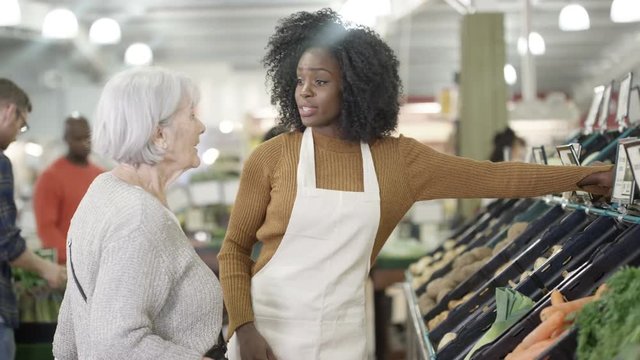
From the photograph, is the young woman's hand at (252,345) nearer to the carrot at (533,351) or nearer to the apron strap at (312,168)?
the apron strap at (312,168)

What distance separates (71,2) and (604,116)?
1307 centimetres

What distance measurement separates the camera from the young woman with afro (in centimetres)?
264

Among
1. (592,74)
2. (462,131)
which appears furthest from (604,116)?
(592,74)

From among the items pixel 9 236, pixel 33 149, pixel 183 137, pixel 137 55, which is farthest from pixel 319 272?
pixel 33 149

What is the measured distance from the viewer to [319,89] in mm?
2645

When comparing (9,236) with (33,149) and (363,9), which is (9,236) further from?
(33,149)

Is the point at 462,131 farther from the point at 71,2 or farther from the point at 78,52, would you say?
the point at 78,52

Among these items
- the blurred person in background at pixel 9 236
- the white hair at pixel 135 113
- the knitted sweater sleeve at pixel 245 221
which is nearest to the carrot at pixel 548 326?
the knitted sweater sleeve at pixel 245 221

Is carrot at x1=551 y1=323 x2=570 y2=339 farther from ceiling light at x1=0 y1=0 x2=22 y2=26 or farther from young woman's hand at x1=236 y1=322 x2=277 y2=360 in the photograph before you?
ceiling light at x1=0 y1=0 x2=22 y2=26

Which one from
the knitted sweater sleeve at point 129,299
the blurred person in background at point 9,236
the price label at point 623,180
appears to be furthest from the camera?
the blurred person in background at point 9,236

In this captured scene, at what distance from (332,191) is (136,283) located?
0.77m

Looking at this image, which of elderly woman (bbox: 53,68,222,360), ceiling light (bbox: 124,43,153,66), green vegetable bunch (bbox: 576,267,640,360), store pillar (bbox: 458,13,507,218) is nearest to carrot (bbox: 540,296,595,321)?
green vegetable bunch (bbox: 576,267,640,360)

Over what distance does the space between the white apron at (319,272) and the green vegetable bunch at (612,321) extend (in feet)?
2.87

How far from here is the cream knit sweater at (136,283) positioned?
2.02 metres
